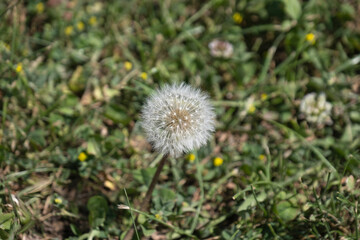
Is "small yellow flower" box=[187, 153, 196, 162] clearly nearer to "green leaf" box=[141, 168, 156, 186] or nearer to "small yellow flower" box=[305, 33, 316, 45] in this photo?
"green leaf" box=[141, 168, 156, 186]

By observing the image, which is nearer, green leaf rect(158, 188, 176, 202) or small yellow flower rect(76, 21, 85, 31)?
green leaf rect(158, 188, 176, 202)

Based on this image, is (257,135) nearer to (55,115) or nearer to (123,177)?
(123,177)

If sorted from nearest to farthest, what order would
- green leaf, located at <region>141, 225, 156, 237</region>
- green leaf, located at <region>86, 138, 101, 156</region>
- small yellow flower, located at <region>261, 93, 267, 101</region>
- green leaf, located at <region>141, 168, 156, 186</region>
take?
green leaf, located at <region>141, 225, 156, 237</region> < green leaf, located at <region>141, 168, 156, 186</region> < green leaf, located at <region>86, 138, 101, 156</region> < small yellow flower, located at <region>261, 93, 267, 101</region>

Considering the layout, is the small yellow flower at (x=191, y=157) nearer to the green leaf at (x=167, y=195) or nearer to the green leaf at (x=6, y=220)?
the green leaf at (x=167, y=195)

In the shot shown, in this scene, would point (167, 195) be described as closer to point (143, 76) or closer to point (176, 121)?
point (176, 121)

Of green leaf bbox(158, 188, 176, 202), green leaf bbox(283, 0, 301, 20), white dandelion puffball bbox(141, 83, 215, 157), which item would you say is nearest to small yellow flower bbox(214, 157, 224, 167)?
green leaf bbox(158, 188, 176, 202)

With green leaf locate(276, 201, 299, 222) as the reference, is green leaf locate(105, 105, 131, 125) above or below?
above

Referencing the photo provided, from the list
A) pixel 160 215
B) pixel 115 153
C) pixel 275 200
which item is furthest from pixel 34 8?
pixel 275 200

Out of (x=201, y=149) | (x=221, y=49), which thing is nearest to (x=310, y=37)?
(x=221, y=49)
